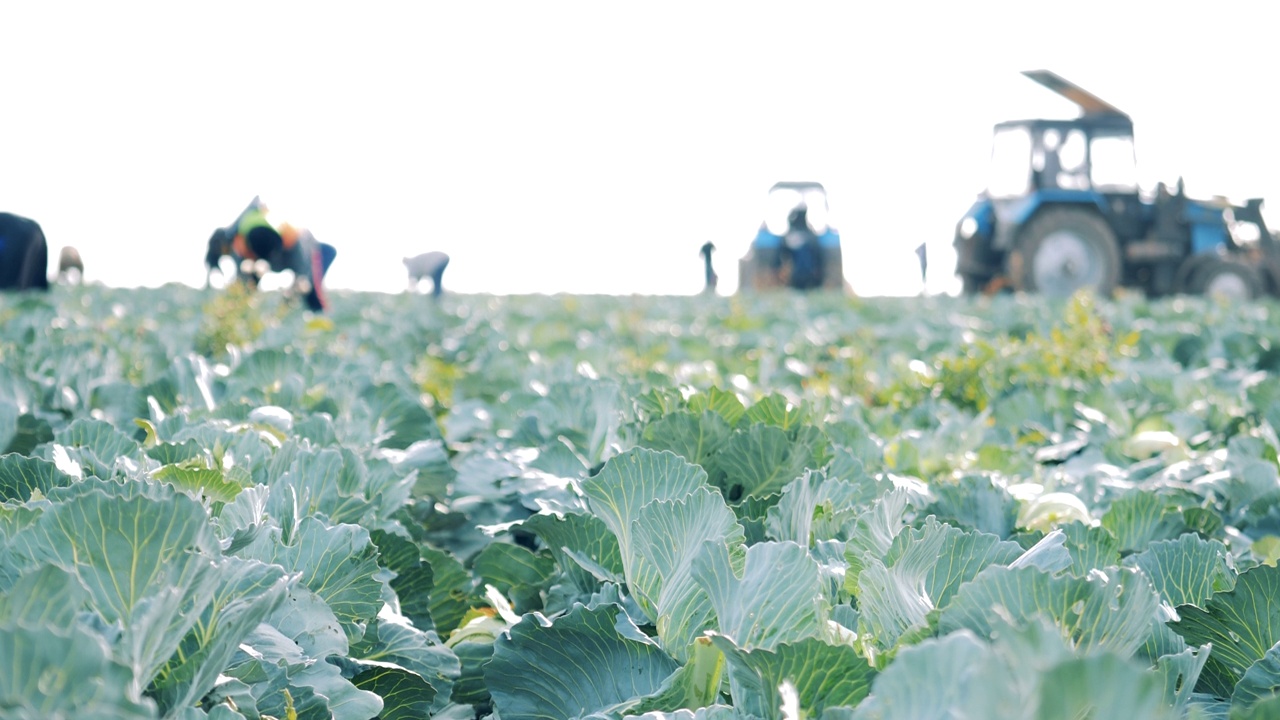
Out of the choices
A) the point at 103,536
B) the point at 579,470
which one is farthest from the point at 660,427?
the point at 103,536

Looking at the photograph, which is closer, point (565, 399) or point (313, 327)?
point (565, 399)

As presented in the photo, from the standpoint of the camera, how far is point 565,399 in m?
2.72

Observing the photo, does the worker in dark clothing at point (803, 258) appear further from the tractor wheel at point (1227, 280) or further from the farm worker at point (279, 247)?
the farm worker at point (279, 247)

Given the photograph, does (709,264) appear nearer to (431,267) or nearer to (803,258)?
(803,258)

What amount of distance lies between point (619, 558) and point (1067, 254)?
1616 centimetres

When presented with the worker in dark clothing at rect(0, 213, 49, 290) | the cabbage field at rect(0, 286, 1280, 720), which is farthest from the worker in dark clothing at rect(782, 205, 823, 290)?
the cabbage field at rect(0, 286, 1280, 720)

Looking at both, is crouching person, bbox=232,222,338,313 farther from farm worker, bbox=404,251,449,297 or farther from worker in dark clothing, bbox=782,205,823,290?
worker in dark clothing, bbox=782,205,823,290

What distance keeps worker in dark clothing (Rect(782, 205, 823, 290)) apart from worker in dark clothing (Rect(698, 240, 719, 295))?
4803 mm

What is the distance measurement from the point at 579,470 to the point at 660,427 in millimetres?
310

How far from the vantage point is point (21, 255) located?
46.2ft

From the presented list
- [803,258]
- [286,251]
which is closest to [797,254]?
[803,258]

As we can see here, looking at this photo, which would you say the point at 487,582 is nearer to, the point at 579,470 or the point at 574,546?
the point at 579,470

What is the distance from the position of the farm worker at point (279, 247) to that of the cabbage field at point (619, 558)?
704cm

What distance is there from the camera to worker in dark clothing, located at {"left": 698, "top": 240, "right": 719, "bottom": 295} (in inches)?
1006
